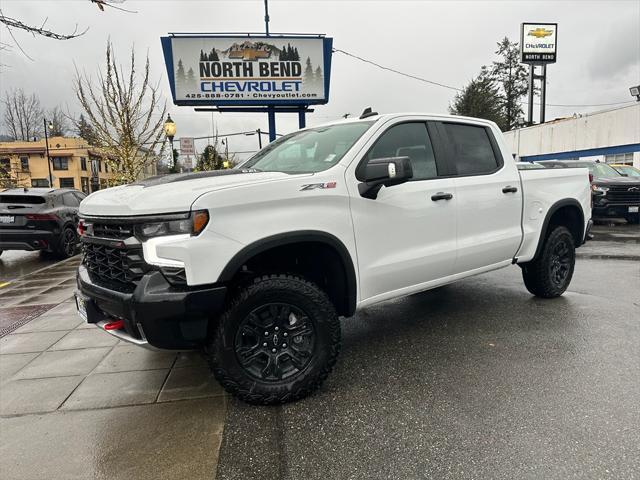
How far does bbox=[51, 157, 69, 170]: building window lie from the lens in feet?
169

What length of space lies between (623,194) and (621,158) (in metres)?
14.2

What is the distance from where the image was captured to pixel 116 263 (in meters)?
2.80

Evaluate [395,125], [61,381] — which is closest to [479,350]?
[395,125]

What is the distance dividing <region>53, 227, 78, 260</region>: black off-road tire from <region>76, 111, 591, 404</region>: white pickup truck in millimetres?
7139

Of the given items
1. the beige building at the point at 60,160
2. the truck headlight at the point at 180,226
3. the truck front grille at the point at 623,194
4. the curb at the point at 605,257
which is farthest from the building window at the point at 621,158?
the beige building at the point at 60,160

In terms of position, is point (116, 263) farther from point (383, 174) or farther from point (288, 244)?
point (383, 174)

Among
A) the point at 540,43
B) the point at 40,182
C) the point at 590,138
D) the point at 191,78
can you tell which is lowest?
the point at 40,182

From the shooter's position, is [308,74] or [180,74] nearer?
[180,74]

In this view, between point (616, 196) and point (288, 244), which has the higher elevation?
point (288, 244)

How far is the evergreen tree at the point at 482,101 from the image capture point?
154 ft

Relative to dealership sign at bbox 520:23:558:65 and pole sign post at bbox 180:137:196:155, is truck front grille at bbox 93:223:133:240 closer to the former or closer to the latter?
pole sign post at bbox 180:137:196:155

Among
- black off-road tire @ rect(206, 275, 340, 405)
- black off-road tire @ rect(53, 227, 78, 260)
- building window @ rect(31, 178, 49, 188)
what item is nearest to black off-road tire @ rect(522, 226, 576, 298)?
black off-road tire @ rect(206, 275, 340, 405)

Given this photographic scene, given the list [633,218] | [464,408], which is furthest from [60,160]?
[464,408]

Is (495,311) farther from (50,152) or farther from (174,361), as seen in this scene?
(50,152)
